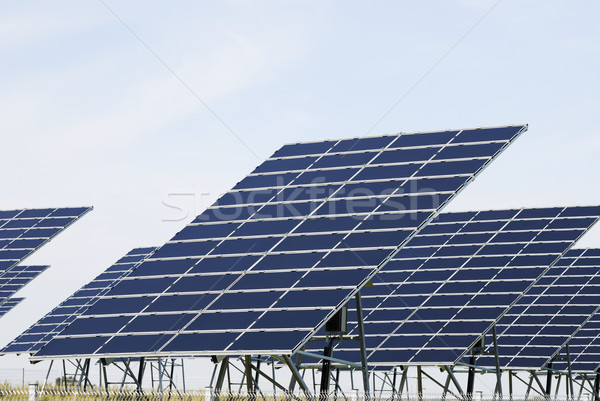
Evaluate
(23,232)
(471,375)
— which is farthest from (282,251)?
(23,232)

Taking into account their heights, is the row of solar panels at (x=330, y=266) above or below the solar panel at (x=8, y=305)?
below

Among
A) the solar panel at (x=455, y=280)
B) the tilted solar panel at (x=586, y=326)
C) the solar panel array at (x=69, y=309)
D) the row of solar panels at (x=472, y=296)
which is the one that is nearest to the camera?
the row of solar panels at (x=472, y=296)

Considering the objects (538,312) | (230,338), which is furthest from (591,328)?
(230,338)

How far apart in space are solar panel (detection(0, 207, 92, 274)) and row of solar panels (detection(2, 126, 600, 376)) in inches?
603

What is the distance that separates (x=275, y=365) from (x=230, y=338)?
20.8m

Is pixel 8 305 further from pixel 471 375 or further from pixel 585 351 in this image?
pixel 585 351

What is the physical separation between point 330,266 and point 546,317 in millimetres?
23235

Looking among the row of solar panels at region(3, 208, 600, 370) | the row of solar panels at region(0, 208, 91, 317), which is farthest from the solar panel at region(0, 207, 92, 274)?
the row of solar panels at region(3, 208, 600, 370)

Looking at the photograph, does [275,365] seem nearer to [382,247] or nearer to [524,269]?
[524,269]

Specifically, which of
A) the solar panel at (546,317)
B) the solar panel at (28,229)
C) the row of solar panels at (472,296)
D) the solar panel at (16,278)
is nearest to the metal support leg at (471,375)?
the row of solar panels at (472,296)

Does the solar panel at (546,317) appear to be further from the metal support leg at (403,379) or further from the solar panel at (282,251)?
the solar panel at (282,251)

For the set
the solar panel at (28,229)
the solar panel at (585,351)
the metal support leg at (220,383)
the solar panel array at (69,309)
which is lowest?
the metal support leg at (220,383)

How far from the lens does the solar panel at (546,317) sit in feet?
140

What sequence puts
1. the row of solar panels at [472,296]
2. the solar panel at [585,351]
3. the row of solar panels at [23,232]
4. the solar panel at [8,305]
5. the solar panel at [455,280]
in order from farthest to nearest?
the solar panel at [8,305], the solar panel at [585,351], the row of solar panels at [23,232], the solar panel at [455,280], the row of solar panels at [472,296]
